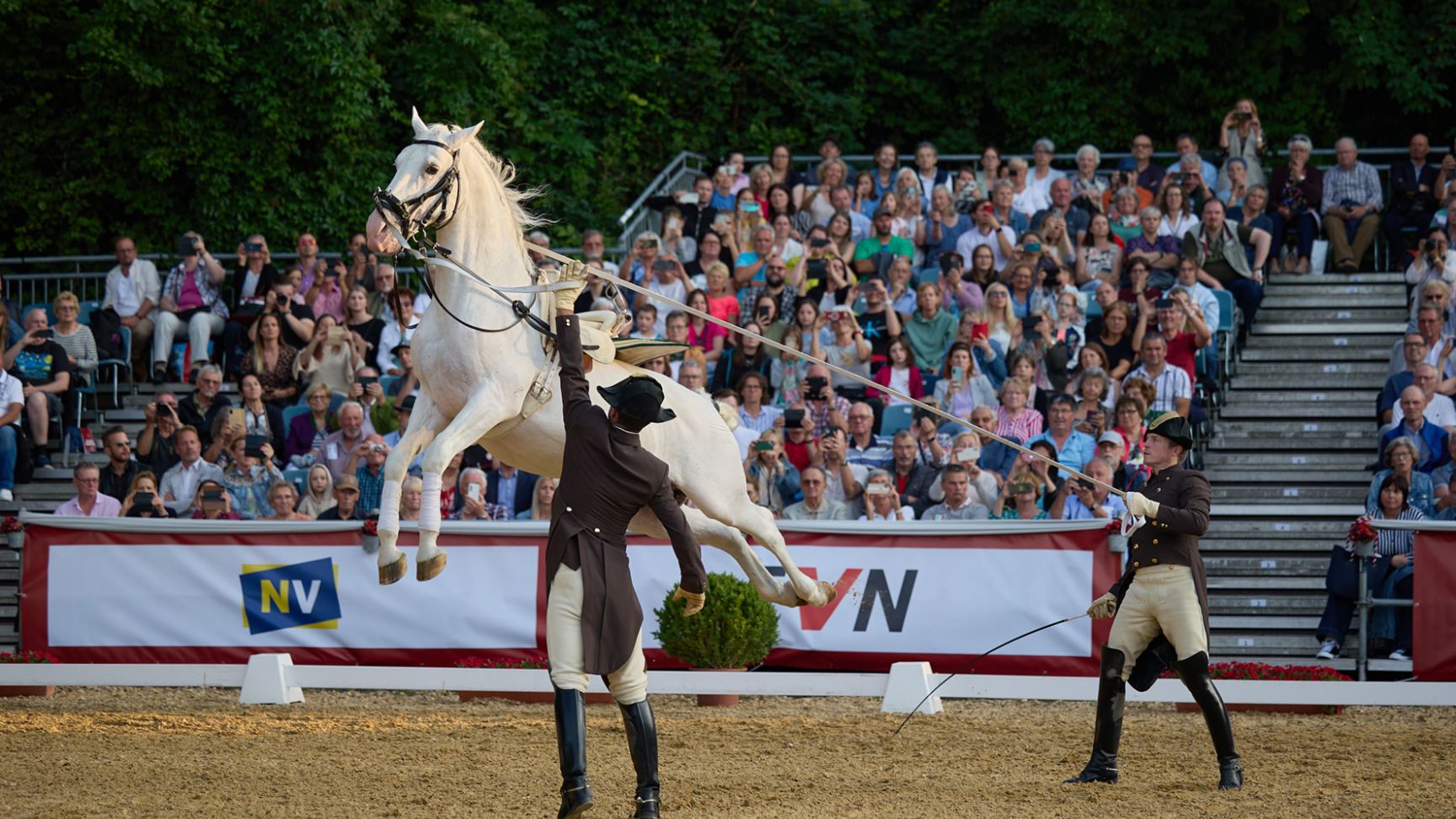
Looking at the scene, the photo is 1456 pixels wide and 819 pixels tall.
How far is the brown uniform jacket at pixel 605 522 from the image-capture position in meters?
6.98

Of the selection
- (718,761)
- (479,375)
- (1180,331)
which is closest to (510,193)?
(479,375)

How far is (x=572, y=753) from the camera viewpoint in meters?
6.84

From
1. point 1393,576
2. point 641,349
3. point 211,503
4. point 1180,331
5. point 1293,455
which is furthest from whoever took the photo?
point 1293,455

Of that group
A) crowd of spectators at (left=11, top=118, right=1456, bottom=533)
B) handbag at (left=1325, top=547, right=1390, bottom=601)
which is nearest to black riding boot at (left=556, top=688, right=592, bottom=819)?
crowd of spectators at (left=11, top=118, right=1456, bottom=533)

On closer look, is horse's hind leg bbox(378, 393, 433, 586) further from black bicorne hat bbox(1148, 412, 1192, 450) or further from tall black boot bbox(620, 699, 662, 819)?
black bicorne hat bbox(1148, 412, 1192, 450)

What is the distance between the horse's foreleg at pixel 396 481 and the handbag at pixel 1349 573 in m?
6.72

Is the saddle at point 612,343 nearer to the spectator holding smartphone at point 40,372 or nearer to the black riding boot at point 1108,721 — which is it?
the black riding boot at point 1108,721

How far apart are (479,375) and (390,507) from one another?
0.77m

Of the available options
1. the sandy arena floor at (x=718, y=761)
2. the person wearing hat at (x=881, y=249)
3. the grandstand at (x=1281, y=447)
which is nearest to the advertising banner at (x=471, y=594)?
the sandy arena floor at (x=718, y=761)

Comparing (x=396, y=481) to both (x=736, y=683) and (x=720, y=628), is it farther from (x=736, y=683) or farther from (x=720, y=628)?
(x=720, y=628)

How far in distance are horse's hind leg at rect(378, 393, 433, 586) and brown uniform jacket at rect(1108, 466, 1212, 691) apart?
11.3 feet

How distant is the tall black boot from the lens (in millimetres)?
7020

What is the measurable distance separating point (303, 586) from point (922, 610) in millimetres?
4376

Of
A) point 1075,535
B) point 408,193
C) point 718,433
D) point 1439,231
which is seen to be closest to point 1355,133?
point 1439,231
